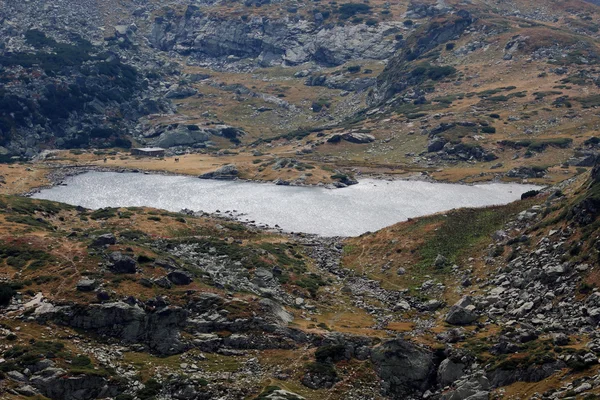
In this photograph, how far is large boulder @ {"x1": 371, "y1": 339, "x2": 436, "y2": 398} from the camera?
58.8 metres

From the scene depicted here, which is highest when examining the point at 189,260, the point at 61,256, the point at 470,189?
the point at 61,256

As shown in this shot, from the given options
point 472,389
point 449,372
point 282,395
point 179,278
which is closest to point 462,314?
point 449,372

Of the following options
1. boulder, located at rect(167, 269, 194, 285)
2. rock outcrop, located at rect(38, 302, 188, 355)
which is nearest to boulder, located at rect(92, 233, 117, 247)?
boulder, located at rect(167, 269, 194, 285)

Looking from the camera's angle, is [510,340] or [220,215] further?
[220,215]

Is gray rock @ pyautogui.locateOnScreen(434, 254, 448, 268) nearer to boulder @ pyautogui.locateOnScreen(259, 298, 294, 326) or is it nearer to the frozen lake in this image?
boulder @ pyautogui.locateOnScreen(259, 298, 294, 326)

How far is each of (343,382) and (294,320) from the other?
1418cm

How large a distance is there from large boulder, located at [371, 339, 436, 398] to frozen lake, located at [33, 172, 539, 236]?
65.6m

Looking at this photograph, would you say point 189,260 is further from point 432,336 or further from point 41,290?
point 432,336

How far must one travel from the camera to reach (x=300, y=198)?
160m

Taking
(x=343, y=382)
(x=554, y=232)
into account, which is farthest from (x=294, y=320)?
(x=554, y=232)

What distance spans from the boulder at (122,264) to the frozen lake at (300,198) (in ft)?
192

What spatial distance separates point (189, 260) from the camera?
89688 millimetres

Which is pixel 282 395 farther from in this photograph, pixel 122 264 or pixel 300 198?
pixel 300 198

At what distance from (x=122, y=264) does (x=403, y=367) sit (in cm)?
3257
